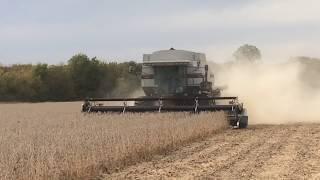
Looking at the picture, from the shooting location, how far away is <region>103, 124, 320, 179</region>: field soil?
10875 mm

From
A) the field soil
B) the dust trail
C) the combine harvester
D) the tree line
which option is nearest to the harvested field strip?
the field soil

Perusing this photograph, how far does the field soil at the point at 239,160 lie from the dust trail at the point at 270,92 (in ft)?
32.7

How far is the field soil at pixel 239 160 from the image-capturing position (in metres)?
10.9

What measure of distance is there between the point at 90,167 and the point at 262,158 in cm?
401

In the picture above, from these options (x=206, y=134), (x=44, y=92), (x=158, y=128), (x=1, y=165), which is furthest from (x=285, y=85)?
(x=44, y=92)

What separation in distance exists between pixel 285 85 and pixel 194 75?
396 inches

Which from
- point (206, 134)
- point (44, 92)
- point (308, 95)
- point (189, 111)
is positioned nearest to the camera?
point (206, 134)

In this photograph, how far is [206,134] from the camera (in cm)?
1859

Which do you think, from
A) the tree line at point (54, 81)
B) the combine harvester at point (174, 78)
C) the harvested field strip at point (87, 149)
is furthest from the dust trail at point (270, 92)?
the tree line at point (54, 81)

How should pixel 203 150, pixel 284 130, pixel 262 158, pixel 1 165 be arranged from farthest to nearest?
pixel 284 130 → pixel 203 150 → pixel 262 158 → pixel 1 165

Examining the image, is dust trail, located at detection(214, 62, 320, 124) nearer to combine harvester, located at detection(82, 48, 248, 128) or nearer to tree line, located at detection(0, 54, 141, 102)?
combine harvester, located at detection(82, 48, 248, 128)

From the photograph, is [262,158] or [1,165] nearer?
[1,165]

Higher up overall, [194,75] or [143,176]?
[194,75]

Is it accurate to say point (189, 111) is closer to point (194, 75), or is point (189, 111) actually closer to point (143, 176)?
point (194, 75)
